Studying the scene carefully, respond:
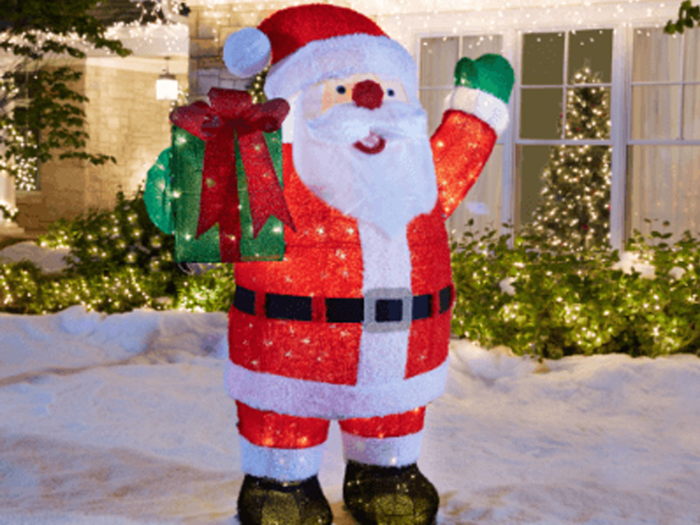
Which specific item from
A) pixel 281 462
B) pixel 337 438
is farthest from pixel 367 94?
pixel 337 438

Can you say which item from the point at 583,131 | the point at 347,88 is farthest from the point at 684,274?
the point at 347,88

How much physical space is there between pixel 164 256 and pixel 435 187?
4.67 m

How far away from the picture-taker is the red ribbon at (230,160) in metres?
1.99

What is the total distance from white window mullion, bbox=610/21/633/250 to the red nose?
14.6ft

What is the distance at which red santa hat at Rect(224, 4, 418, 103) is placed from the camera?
2166 mm

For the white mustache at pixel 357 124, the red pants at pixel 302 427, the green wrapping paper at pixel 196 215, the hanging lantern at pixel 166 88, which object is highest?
the hanging lantern at pixel 166 88

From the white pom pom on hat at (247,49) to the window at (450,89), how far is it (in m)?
4.34

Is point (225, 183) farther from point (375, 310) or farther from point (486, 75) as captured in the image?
point (486, 75)

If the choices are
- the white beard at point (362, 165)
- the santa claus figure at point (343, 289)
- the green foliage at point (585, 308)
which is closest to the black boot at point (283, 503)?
the santa claus figure at point (343, 289)

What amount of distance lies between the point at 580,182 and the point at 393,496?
5.18 meters

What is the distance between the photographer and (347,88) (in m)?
2.16

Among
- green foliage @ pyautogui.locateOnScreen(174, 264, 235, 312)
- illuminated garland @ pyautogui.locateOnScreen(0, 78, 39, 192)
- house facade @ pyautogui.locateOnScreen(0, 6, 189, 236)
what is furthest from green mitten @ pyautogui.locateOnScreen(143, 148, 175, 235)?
house facade @ pyautogui.locateOnScreen(0, 6, 189, 236)

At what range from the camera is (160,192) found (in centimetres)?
230

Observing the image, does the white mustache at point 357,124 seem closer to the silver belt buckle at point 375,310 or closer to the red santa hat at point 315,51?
the red santa hat at point 315,51
